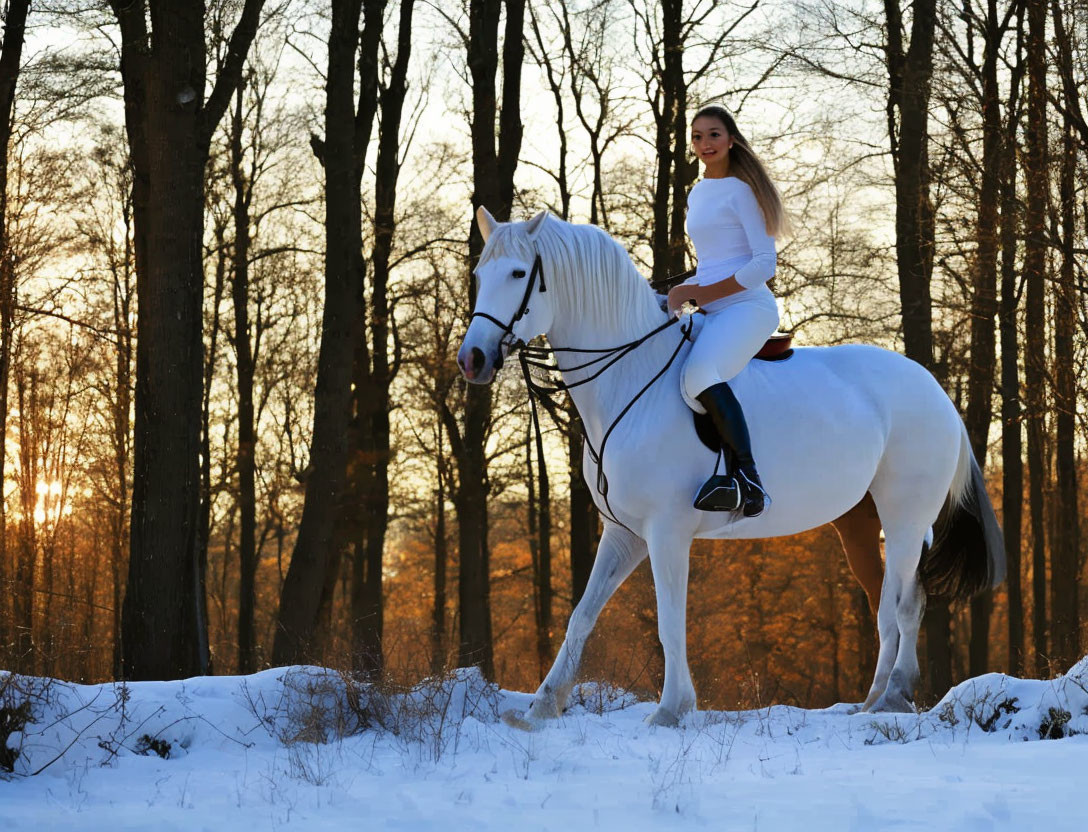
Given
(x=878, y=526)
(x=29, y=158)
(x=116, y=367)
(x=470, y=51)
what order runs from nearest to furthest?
(x=878, y=526) < (x=470, y=51) < (x=29, y=158) < (x=116, y=367)

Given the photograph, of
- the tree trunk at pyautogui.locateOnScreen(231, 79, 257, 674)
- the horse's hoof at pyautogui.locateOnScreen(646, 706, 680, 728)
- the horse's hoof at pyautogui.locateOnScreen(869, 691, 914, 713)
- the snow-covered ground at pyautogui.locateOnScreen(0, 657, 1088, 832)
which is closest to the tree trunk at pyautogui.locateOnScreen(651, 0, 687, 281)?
the tree trunk at pyautogui.locateOnScreen(231, 79, 257, 674)

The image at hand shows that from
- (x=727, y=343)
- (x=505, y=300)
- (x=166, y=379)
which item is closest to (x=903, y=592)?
(x=727, y=343)

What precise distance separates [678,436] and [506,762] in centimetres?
207

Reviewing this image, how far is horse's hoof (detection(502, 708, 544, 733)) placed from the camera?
6.41 metres

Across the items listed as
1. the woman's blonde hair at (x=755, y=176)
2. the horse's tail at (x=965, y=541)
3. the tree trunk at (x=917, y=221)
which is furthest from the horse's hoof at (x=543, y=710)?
the tree trunk at (x=917, y=221)

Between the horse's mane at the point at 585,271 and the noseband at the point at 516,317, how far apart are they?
0.16 ft

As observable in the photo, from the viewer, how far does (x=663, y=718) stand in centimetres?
646

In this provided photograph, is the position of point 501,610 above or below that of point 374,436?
below

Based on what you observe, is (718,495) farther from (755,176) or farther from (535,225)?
(755,176)

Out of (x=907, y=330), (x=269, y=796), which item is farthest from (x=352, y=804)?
(x=907, y=330)

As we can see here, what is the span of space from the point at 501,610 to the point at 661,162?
26460 millimetres

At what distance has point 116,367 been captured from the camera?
23.6 m

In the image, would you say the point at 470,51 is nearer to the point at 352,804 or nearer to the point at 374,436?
the point at 374,436

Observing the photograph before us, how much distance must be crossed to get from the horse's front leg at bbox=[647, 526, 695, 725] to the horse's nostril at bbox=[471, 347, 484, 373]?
53.8 inches
